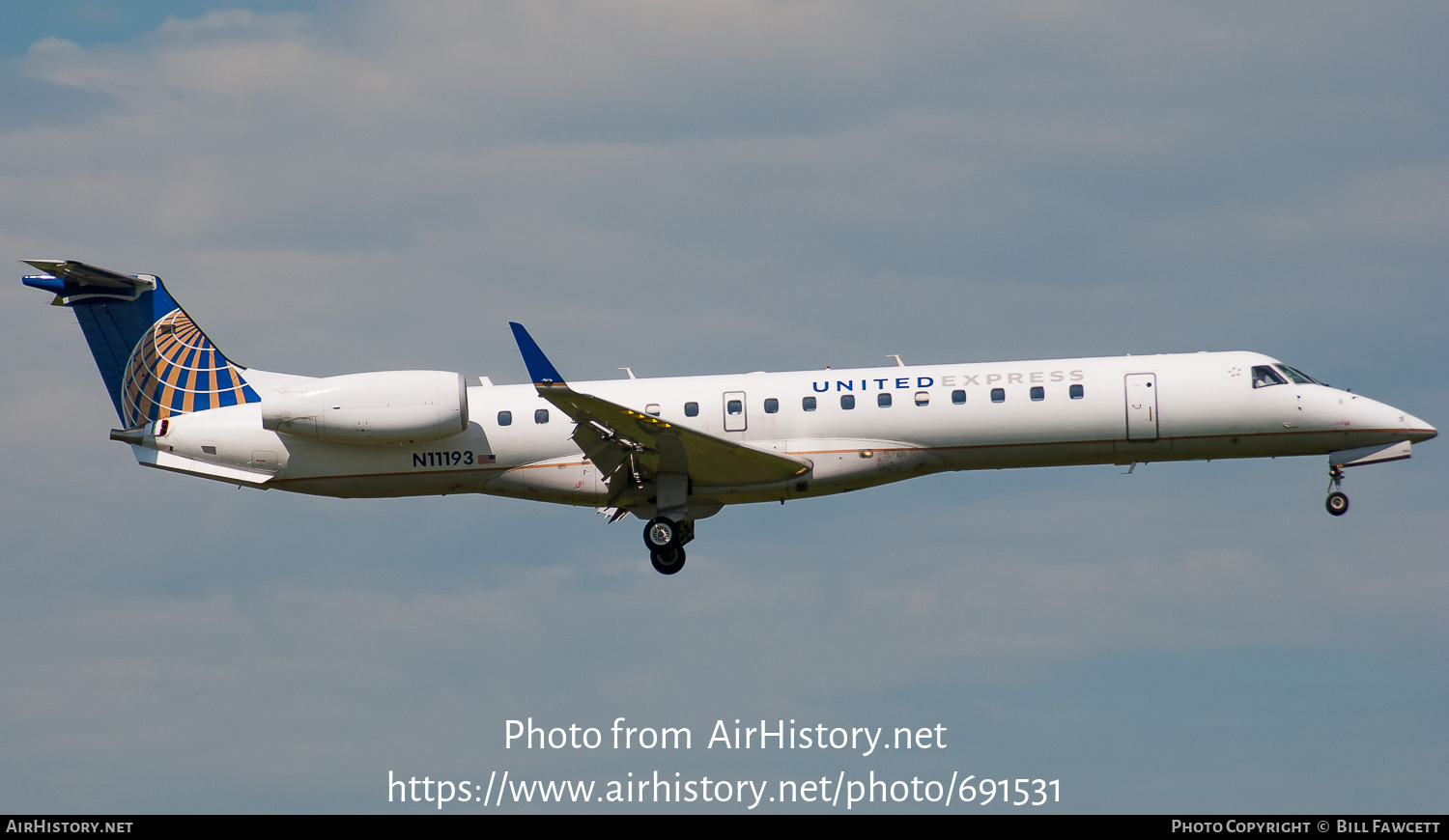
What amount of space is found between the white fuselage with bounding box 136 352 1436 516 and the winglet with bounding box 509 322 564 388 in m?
1.90

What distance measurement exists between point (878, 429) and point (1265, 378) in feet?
23.1

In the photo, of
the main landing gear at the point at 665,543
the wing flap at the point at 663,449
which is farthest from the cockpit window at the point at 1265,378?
the main landing gear at the point at 665,543

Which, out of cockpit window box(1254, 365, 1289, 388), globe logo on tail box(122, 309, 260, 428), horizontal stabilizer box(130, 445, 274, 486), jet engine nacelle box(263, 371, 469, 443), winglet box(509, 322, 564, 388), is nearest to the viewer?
winglet box(509, 322, 564, 388)

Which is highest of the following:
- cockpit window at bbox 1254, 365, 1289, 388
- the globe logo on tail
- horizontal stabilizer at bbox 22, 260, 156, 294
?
horizontal stabilizer at bbox 22, 260, 156, 294

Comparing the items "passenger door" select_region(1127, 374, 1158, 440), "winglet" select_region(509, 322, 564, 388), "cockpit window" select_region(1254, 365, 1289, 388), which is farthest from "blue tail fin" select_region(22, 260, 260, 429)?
"cockpit window" select_region(1254, 365, 1289, 388)

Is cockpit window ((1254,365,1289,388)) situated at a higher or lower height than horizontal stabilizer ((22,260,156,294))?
lower

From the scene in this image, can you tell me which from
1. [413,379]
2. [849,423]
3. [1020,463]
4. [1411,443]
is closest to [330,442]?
[413,379]

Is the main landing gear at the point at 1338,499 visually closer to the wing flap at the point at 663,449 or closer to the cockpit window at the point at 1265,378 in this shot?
the cockpit window at the point at 1265,378

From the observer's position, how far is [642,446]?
25453 millimetres

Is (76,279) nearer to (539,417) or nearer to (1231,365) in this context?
(539,417)

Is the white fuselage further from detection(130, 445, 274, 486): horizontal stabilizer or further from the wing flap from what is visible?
the wing flap

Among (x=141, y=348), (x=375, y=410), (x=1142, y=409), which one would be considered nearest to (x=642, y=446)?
(x=375, y=410)

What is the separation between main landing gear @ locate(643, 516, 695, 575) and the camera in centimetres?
2650

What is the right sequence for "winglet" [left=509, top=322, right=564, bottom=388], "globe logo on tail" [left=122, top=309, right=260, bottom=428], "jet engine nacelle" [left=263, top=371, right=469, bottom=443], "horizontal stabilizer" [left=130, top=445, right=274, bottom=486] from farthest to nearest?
"globe logo on tail" [left=122, top=309, right=260, bottom=428] → "horizontal stabilizer" [left=130, top=445, right=274, bottom=486] → "jet engine nacelle" [left=263, top=371, right=469, bottom=443] → "winglet" [left=509, top=322, right=564, bottom=388]
